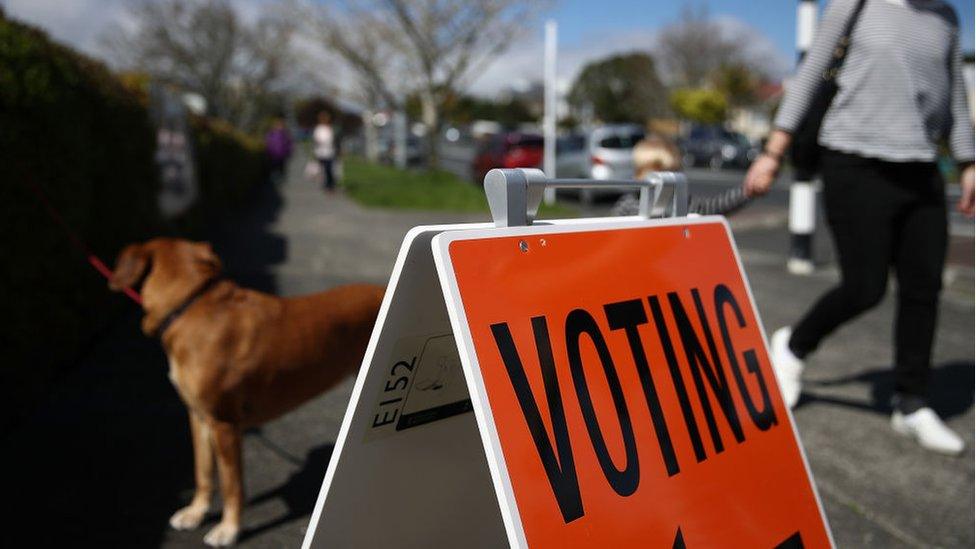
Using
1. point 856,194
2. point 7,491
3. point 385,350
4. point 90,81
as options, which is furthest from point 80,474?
point 856,194

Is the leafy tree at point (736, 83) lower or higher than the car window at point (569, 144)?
lower

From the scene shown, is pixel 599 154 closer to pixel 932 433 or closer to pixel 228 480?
pixel 932 433

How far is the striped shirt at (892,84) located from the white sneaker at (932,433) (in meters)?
1.08

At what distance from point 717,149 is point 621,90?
44623 mm

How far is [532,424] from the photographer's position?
54.7 inches

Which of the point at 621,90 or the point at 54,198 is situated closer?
the point at 54,198

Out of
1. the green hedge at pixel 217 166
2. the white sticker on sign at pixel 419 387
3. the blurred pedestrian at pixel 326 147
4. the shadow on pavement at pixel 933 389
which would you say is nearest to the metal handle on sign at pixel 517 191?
the white sticker on sign at pixel 419 387

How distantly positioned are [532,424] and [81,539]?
191cm

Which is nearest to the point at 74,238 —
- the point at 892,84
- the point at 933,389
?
the point at 892,84

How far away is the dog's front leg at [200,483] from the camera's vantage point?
2682 millimetres

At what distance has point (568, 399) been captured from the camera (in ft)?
4.83

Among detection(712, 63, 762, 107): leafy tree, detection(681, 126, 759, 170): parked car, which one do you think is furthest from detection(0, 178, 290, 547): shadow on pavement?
detection(712, 63, 762, 107): leafy tree

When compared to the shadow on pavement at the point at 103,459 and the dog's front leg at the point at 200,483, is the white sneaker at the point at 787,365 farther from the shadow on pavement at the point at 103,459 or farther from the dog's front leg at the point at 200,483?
the dog's front leg at the point at 200,483

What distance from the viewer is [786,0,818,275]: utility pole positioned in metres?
6.96
